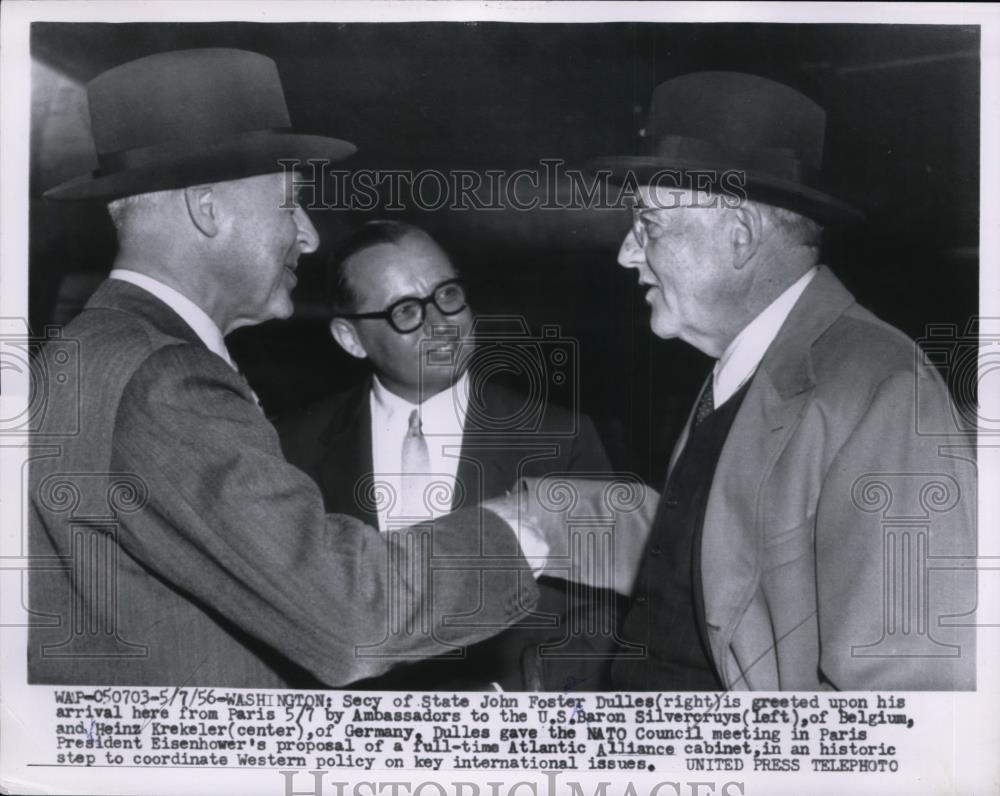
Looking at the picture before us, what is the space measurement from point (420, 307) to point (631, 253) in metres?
0.56

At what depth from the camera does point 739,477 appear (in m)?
2.67

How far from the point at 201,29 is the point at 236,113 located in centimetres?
26

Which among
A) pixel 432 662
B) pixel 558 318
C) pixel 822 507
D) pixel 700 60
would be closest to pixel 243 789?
pixel 432 662

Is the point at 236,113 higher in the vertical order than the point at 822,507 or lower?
higher

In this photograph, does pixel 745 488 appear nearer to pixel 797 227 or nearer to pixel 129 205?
pixel 797 227

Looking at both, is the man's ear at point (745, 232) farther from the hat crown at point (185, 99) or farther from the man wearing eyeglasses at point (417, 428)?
the hat crown at point (185, 99)

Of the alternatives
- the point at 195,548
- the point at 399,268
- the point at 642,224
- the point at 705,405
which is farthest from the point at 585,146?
the point at 195,548

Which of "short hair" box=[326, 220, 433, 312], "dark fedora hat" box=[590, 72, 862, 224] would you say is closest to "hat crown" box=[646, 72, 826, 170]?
"dark fedora hat" box=[590, 72, 862, 224]

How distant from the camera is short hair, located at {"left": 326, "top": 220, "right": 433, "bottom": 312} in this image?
2.79 meters

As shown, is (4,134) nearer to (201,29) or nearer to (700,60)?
(201,29)

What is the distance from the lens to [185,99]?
275 centimetres

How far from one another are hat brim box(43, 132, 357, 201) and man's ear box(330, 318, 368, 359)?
418mm

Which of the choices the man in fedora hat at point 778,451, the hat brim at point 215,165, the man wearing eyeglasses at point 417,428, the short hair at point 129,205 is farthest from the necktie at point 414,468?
the short hair at point 129,205

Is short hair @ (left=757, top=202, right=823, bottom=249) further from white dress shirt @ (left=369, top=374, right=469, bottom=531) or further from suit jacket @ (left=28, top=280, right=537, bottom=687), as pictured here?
suit jacket @ (left=28, top=280, right=537, bottom=687)
